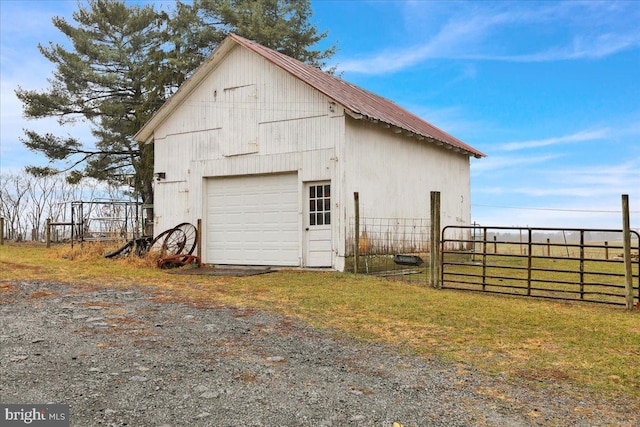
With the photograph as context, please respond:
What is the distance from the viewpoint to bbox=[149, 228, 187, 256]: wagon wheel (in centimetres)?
1484

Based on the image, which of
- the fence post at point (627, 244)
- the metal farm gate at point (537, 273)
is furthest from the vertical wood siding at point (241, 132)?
the fence post at point (627, 244)

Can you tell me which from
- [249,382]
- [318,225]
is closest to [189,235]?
[318,225]

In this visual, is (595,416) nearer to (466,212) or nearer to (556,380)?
(556,380)

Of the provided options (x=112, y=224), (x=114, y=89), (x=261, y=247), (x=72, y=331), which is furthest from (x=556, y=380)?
(x=114, y=89)

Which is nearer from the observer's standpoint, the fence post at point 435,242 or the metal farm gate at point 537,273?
the metal farm gate at point 537,273

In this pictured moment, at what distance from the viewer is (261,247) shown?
1370 centimetres

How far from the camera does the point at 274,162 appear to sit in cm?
1340

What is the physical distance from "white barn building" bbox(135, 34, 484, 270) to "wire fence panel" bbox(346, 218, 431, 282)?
26 centimetres

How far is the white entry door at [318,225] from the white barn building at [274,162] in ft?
0.08

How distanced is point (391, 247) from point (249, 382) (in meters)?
10.1

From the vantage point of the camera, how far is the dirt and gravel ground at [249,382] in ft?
11.6

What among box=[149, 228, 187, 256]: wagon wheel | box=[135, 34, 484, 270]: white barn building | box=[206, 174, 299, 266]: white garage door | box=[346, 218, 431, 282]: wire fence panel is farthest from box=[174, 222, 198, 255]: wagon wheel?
box=[346, 218, 431, 282]: wire fence panel

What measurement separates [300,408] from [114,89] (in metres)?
25.5

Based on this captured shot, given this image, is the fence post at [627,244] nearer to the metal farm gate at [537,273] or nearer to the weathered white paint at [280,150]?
the metal farm gate at [537,273]
